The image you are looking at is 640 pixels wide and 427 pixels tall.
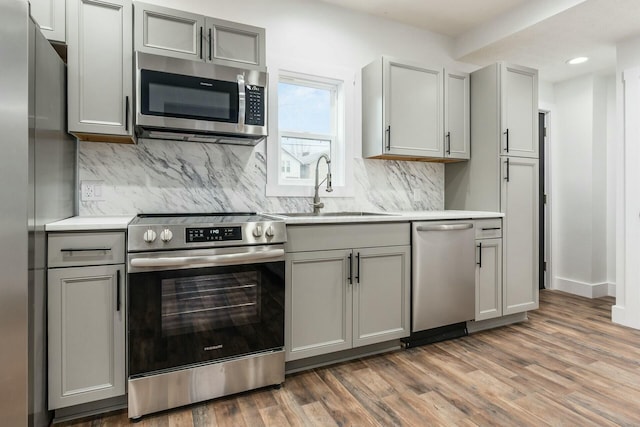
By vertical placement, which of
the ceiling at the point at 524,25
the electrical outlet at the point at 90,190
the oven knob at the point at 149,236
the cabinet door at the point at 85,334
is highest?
the ceiling at the point at 524,25

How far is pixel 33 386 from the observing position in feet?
5.14

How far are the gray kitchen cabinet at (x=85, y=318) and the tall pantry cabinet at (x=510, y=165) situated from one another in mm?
2875

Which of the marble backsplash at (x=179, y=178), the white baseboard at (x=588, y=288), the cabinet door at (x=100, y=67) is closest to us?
the cabinet door at (x=100, y=67)

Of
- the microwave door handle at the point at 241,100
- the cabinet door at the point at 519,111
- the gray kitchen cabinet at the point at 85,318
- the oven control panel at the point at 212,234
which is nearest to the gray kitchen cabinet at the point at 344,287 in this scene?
the oven control panel at the point at 212,234

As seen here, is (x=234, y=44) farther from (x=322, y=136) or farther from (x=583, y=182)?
(x=583, y=182)

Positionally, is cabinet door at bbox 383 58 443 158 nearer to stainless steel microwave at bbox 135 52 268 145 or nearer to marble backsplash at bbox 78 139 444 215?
marble backsplash at bbox 78 139 444 215

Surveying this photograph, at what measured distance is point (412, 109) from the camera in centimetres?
313

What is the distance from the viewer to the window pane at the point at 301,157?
3051 millimetres

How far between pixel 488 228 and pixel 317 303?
1648mm

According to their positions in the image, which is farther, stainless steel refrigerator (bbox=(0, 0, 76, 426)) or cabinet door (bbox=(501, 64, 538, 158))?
cabinet door (bbox=(501, 64, 538, 158))

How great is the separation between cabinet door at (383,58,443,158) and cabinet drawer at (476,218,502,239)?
0.71 meters

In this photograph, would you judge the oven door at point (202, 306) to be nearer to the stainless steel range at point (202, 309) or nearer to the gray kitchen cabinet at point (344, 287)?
the stainless steel range at point (202, 309)

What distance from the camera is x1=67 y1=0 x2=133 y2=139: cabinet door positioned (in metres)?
2.04

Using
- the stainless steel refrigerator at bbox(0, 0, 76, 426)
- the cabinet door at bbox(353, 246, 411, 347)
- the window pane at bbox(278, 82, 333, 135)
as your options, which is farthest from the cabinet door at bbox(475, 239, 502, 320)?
the stainless steel refrigerator at bbox(0, 0, 76, 426)
